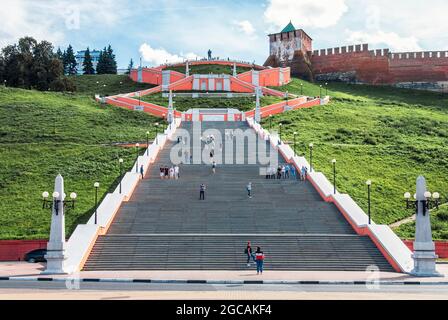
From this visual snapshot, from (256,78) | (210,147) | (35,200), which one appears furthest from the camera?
(256,78)

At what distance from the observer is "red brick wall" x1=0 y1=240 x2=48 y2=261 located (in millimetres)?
23328

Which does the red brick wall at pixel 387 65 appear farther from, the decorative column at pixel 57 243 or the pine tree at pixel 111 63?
the decorative column at pixel 57 243

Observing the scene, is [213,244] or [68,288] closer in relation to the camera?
[68,288]

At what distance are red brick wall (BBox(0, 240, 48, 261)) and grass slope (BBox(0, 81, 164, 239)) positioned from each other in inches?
38.3

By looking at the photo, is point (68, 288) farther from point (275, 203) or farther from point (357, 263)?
point (275, 203)

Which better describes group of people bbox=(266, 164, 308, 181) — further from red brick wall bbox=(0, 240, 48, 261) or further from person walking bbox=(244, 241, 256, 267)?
red brick wall bbox=(0, 240, 48, 261)

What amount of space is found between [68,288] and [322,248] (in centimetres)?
907

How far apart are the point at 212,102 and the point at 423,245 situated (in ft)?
140

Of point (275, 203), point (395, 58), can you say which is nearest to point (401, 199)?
point (275, 203)

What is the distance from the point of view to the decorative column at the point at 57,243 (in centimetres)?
1961

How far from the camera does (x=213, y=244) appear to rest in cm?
2203

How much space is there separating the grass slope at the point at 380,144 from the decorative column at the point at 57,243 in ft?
44.5

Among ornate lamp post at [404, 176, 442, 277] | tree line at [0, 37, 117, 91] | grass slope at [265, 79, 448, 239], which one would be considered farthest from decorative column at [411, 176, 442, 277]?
tree line at [0, 37, 117, 91]

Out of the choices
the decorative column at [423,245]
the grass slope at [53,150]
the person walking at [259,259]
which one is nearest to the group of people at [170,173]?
the grass slope at [53,150]
